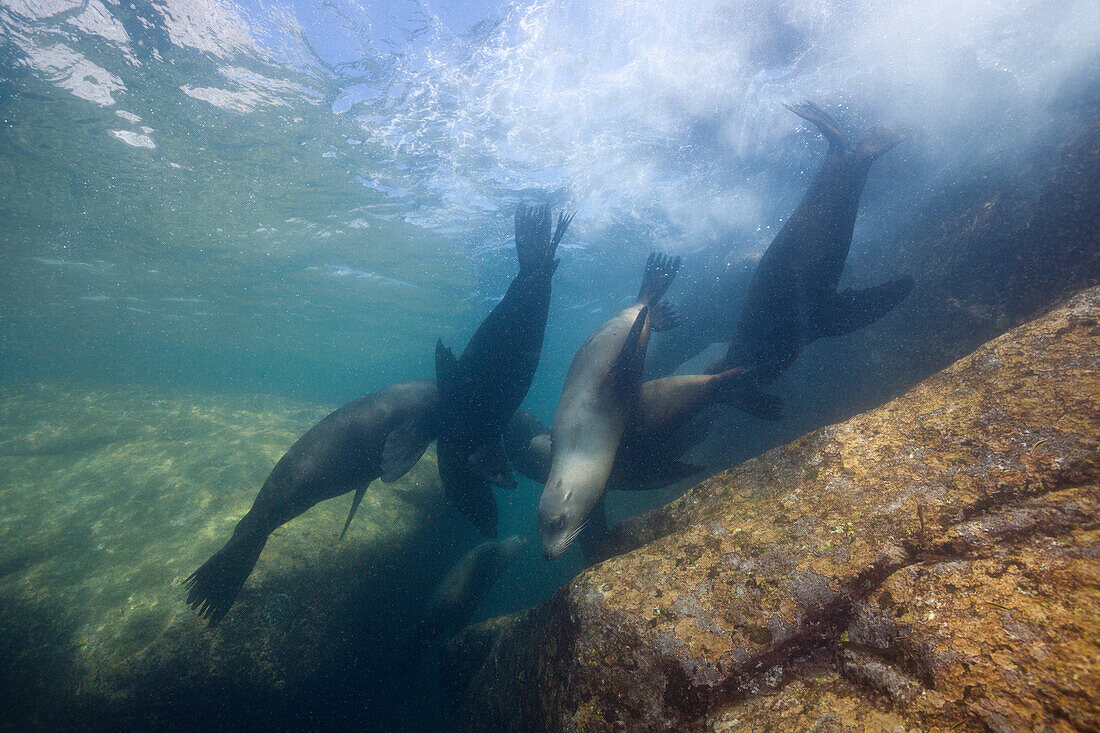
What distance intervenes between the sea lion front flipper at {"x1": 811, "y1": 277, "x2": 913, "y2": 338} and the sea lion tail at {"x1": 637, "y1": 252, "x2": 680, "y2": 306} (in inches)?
75.3

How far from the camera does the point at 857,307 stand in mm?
4504

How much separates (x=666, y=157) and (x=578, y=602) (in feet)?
42.0

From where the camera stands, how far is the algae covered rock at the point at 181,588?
3.88 meters

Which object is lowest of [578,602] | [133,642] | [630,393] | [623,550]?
[133,642]

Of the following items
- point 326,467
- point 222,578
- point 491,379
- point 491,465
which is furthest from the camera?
point 491,465

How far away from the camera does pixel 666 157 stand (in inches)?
461

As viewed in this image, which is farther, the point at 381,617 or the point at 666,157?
the point at 666,157

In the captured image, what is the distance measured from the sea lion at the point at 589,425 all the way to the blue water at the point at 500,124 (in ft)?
15.1

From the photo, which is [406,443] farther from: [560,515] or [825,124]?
[825,124]

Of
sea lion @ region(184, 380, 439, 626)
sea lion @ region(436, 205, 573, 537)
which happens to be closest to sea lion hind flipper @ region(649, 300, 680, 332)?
sea lion @ region(436, 205, 573, 537)

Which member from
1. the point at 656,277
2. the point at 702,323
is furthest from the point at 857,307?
the point at 702,323

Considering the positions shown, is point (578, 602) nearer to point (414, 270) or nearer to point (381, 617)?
point (381, 617)

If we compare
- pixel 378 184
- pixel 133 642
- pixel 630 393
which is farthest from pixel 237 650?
pixel 378 184

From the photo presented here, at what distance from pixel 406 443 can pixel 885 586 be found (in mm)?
4807
